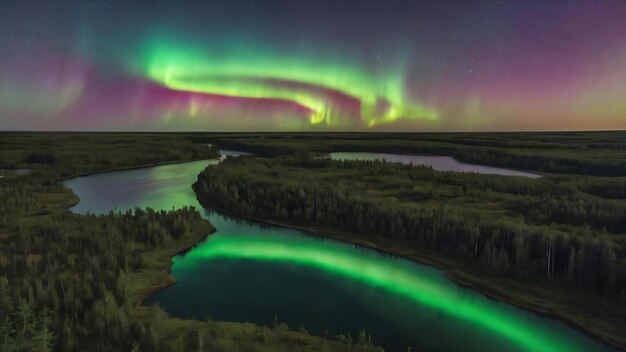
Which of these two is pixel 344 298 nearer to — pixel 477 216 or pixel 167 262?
pixel 167 262

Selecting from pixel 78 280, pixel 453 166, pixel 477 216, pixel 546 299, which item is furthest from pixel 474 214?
pixel 453 166

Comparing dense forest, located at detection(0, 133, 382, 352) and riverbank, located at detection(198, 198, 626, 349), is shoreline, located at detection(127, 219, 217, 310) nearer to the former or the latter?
dense forest, located at detection(0, 133, 382, 352)

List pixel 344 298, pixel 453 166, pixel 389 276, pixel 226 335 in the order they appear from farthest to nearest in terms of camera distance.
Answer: pixel 453 166
pixel 389 276
pixel 344 298
pixel 226 335

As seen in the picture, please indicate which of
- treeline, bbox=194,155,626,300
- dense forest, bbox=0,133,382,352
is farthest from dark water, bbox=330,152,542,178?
dense forest, bbox=0,133,382,352

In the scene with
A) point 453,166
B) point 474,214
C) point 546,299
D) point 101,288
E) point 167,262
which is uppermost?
point 453,166

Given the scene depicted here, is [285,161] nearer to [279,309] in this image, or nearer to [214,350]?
[279,309]

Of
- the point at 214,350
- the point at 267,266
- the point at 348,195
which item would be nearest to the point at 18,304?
the point at 214,350
